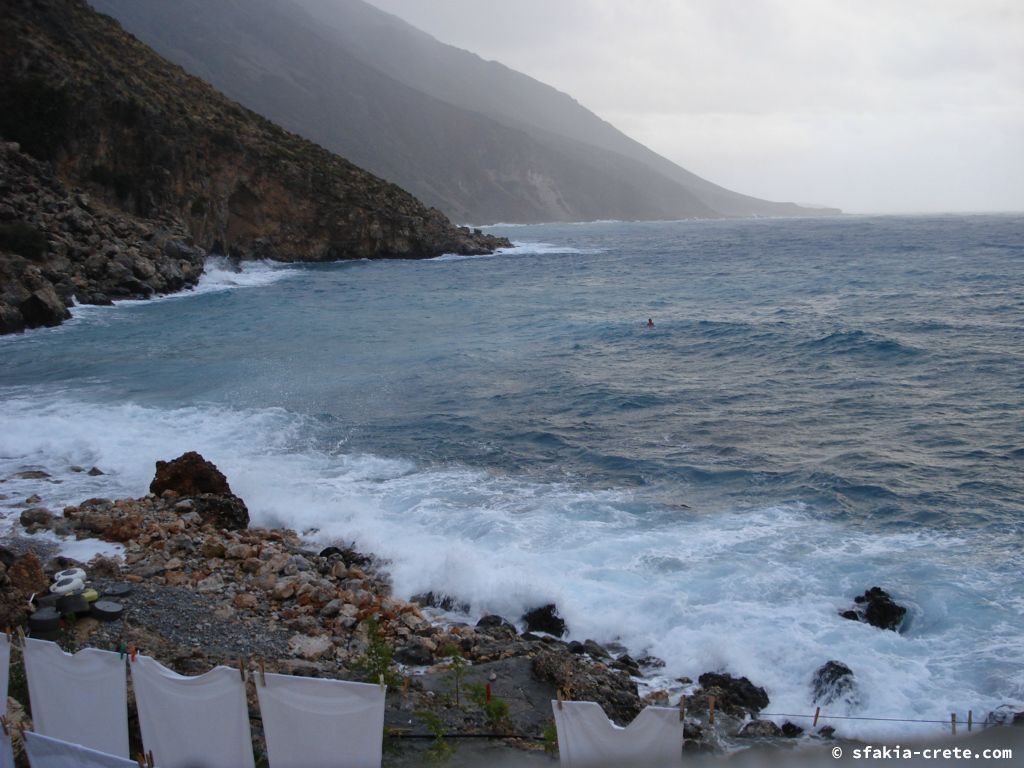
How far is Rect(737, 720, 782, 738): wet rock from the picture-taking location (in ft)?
28.3

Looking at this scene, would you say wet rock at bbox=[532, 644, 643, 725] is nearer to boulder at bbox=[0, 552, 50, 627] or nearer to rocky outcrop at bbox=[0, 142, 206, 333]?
boulder at bbox=[0, 552, 50, 627]

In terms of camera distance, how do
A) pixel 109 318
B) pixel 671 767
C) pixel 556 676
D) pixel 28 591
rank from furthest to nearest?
pixel 109 318, pixel 28 591, pixel 556 676, pixel 671 767

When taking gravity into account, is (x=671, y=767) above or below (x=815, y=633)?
above

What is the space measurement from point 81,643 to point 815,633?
9.18 metres

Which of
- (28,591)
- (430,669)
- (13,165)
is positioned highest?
(13,165)

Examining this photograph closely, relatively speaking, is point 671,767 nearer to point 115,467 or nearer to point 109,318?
point 115,467

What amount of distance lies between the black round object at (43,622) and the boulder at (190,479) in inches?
217

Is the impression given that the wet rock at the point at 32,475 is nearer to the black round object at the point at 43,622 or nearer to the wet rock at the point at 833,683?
the black round object at the point at 43,622

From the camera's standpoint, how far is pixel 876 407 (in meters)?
21.0

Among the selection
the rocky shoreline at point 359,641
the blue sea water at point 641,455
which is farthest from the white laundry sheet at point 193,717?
the blue sea water at point 641,455

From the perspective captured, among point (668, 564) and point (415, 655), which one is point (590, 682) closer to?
point (415, 655)

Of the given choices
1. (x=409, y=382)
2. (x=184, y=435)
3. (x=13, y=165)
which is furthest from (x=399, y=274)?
(x=184, y=435)

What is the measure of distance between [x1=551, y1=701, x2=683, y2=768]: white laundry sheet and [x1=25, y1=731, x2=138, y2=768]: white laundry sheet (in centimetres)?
336

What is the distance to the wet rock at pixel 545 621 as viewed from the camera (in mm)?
11133
